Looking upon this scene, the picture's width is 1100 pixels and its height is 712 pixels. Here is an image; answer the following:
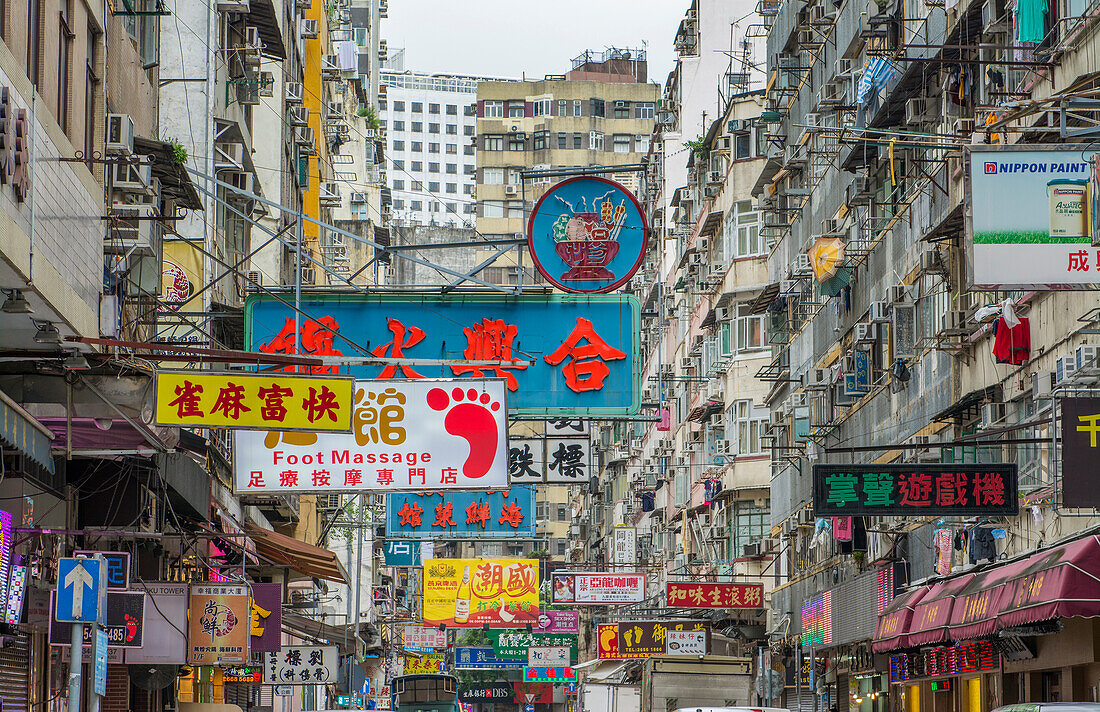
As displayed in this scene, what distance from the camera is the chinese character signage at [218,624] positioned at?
1650 centimetres

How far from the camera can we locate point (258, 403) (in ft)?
37.8

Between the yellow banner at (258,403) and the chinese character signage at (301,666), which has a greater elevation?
the yellow banner at (258,403)

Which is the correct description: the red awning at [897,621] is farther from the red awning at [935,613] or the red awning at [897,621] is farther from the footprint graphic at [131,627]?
the footprint graphic at [131,627]

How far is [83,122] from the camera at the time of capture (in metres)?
13.8

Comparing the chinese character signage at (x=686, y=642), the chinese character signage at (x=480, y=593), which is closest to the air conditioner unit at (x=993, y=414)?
the chinese character signage at (x=686, y=642)

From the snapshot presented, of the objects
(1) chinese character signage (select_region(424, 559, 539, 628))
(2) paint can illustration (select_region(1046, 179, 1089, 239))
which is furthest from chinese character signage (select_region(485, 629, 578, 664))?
(2) paint can illustration (select_region(1046, 179, 1089, 239))

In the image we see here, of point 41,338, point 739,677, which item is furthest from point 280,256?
point 41,338

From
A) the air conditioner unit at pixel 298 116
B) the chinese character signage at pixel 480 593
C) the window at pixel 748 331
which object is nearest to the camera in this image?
the air conditioner unit at pixel 298 116

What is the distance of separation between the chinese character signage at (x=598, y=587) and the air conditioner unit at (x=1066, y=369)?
2524cm

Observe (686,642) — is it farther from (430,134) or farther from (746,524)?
(430,134)

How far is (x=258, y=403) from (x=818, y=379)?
20.0 meters

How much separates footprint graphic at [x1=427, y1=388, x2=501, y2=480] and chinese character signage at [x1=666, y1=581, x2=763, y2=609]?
63.1 feet

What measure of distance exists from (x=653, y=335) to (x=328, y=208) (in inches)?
622

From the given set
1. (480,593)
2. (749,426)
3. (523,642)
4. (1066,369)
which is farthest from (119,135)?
(523,642)
